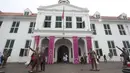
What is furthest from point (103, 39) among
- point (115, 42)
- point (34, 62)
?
point (34, 62)

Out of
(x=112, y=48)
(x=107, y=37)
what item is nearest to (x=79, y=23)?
(x=107, y=37)

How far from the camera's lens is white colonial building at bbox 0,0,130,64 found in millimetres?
13727

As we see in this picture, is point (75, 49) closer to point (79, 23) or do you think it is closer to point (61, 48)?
point (61, 48)

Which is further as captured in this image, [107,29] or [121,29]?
[121,29]

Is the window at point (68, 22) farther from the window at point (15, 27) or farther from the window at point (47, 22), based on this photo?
the window at point (15, 27)

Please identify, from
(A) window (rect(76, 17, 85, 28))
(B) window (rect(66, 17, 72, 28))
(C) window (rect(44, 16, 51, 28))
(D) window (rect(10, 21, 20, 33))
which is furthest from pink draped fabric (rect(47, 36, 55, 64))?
(D) window (rect(10, 21, 20, 33))

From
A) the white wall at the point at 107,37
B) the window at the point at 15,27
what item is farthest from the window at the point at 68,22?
the window at the point at 15,27

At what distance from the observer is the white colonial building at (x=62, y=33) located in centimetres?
1373

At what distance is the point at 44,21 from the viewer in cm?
1485

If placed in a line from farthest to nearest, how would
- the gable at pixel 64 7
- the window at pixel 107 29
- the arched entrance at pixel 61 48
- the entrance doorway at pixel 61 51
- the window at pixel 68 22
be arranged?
the window at pixel 107 29 < the gable at pixel 64 7 < the entrance doorway at pixel 61 51 < the arched entrance at pixel 61 48 < the window at pixel 68 22

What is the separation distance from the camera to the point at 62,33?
45.9 feet

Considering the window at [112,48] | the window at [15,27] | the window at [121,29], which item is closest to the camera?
the window at [112,48]

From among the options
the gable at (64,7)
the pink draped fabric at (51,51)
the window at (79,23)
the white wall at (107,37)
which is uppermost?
the gable at (64,7)

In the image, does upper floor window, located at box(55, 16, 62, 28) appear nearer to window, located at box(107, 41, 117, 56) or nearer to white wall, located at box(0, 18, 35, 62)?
white wall, located at box(0, 18, 35, 62)
